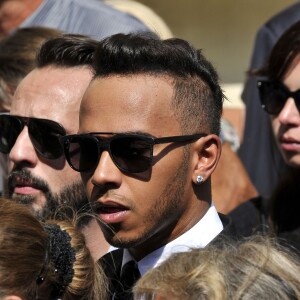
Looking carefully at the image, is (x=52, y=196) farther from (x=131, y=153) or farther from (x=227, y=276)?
(x=227, y=276)

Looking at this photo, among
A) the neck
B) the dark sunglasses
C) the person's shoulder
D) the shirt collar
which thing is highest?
the shirt collar

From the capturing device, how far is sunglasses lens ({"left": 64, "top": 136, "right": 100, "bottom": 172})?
2.75 meters

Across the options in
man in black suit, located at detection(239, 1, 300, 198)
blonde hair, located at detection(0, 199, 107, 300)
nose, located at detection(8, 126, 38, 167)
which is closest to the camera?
blonde hair, located at detection(0, 199, 107, 300)

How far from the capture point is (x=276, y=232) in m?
3.57

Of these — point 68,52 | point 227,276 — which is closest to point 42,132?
point 68,52

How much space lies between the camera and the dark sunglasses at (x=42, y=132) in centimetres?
336

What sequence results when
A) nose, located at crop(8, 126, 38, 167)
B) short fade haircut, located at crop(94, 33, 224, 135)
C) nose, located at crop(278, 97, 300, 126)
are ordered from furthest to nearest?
nose, located at crop(278, 97, 300, 126) → nose, located at crop(8, 126, 38, 167) → short fade haircut, located at crop(94, 33, 224, 135)

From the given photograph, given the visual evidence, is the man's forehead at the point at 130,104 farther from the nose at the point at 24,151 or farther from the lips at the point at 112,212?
the nose at the point at 24,151

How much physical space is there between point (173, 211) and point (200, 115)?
0.96 ft

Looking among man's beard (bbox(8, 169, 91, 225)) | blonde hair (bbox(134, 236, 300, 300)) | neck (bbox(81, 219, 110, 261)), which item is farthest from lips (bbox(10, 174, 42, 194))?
blonde hair (bbox(134, 236, 300, 300))

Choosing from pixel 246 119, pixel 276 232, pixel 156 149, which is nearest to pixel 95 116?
pixel 156 149

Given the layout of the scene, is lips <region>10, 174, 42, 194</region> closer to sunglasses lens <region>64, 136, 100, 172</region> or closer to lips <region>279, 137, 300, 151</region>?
sunglasses lens <region>64, 136, 100, 172</region>

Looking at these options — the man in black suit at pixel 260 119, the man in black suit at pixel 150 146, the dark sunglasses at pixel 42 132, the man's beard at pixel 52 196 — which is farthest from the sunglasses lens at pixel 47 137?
the man in black suit at pixel 260 119

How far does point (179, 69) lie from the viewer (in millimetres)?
2828
